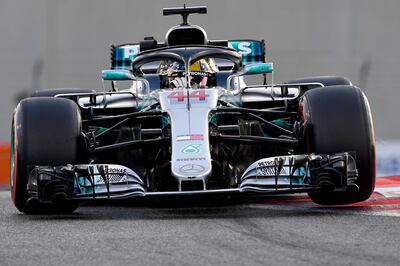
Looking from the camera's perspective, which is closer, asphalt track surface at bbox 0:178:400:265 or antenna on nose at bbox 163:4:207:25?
asphalt track surface at bbox 0:178:400:265

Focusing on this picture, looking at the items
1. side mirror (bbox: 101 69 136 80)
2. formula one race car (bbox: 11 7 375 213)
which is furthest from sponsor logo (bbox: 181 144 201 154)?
side mirror (bbox: 101 69 136 80)

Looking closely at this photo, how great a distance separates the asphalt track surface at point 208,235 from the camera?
19.9 ft

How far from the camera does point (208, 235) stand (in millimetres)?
7074

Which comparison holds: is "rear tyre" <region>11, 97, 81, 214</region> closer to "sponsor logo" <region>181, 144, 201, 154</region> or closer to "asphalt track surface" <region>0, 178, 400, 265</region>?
"asphalt track surface" <region>0, 178, 400, 265</region>

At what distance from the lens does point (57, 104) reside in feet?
29.5

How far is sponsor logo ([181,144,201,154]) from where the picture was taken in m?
8.51

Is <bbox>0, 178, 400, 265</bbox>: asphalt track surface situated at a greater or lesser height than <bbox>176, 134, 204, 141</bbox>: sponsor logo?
lesser

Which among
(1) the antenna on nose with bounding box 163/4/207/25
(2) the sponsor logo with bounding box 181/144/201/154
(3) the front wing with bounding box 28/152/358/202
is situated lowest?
(3) the front wing with bounding box 28/152/358/202

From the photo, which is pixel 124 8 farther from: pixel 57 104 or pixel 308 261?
pixel 308 261

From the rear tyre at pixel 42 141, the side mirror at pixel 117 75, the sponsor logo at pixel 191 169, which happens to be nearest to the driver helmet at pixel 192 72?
the side mirror at pixel 117 75

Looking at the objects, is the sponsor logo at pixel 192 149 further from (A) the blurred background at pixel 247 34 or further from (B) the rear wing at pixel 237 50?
(A) the blurred background at pixel 247 34

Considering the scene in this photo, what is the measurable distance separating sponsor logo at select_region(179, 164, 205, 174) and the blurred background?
9350 mm

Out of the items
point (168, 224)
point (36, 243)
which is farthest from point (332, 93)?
point (36, 243)

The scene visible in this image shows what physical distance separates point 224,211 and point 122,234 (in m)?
1.88
